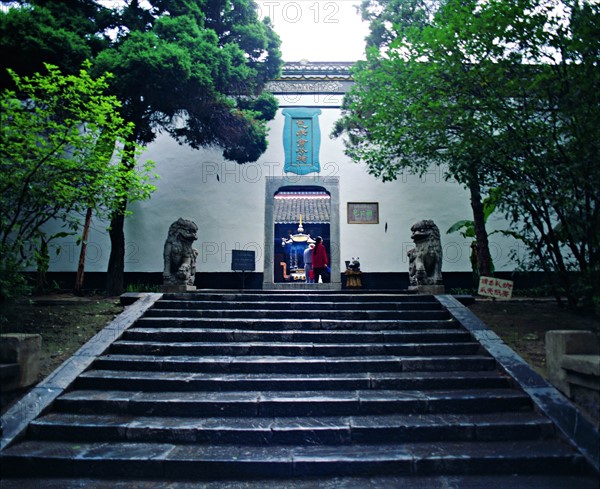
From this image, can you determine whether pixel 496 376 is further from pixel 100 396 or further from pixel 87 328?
pixel 87 328

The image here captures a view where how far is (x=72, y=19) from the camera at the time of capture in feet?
22.7

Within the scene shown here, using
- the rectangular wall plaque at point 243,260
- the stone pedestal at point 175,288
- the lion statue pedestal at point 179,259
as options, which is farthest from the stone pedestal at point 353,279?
the stone pedestal at point 175,288

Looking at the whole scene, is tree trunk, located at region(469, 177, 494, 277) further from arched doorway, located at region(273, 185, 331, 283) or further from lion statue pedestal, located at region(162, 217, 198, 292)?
arched doorway, located at region(273, 185, 331, 283)

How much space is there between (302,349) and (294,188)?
6.39 meters

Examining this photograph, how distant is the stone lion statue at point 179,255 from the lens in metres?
6.46

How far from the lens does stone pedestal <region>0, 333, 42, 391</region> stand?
3.48 metres

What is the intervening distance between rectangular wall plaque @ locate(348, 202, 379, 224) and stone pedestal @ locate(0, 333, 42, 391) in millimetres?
7489

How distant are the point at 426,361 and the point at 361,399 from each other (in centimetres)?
103

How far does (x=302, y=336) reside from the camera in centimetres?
474

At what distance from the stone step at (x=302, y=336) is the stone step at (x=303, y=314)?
1.69 feet

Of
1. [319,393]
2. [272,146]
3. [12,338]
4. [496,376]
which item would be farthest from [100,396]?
[272,146]

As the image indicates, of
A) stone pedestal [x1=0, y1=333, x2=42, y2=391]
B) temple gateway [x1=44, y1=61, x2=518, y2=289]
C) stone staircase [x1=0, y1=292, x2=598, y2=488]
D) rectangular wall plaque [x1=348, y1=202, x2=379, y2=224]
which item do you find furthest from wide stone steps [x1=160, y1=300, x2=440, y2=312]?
rectangular wall plaque [x1=348, y1=202, x2=379, y2=224]

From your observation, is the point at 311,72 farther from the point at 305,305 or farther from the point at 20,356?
the point at 20,356

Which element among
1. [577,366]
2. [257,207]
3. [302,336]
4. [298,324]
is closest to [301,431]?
[302,336]
